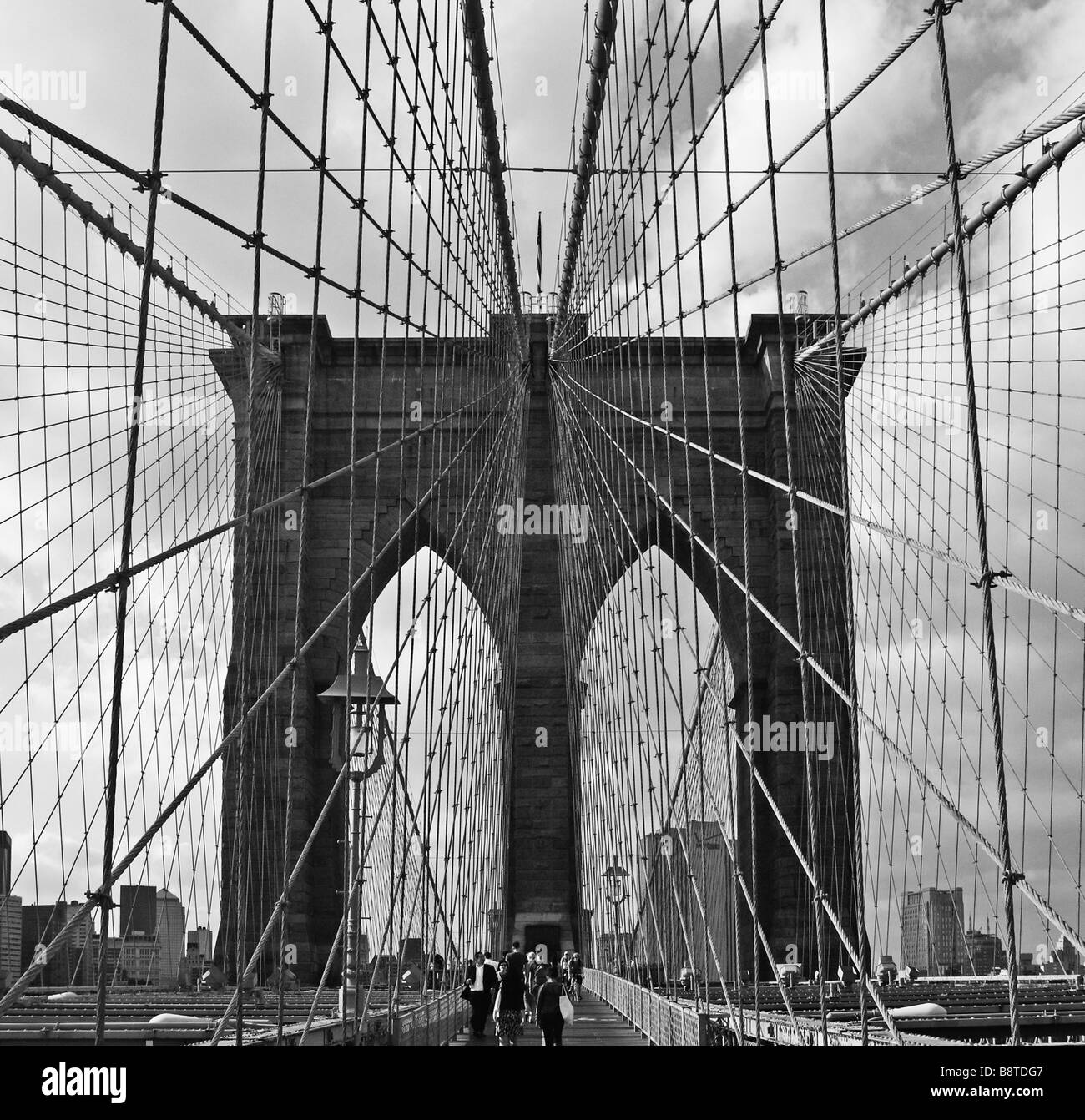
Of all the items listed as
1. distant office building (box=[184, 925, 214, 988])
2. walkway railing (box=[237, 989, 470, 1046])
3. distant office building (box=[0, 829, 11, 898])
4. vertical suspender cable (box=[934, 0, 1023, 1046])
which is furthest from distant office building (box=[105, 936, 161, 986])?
vertical suspender cable (box=[934, 0, 1023, 1046])

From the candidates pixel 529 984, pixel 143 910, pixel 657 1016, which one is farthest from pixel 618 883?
pixel 657 1016

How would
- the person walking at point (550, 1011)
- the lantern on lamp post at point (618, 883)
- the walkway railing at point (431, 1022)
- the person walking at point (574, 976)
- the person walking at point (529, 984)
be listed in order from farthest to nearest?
1. the person walking at point (574, 976)
2. the lantern on lamp post at point (618, 883)
3. the person walking at point (529, 984)
4. the person walking at point (550, 1011)
5. the walkway railing at point (431, 1022)

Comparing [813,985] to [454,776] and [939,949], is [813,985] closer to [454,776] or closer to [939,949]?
[939,949]

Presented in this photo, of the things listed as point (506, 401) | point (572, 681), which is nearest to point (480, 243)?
point (506, 401)

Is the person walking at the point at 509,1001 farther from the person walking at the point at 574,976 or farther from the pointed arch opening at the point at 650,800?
the person walking at the point at 574,976

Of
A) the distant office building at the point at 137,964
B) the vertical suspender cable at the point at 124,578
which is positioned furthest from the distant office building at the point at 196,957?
the vertical suspender cable at the point at 124,578

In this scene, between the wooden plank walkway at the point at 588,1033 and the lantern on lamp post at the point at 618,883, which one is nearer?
the wooden plank walkway at the point at 588,1033

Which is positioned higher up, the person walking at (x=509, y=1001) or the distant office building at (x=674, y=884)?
the distant office building at (x=674, y=884)

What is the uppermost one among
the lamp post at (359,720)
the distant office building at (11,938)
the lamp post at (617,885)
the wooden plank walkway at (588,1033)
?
the lamp post at (359,720)

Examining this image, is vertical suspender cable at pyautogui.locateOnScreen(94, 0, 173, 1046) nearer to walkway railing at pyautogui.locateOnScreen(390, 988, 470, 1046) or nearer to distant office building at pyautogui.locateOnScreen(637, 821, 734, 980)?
walkway railing at pyautogui.locateOnScreen(390, 988, 470, 1046)
